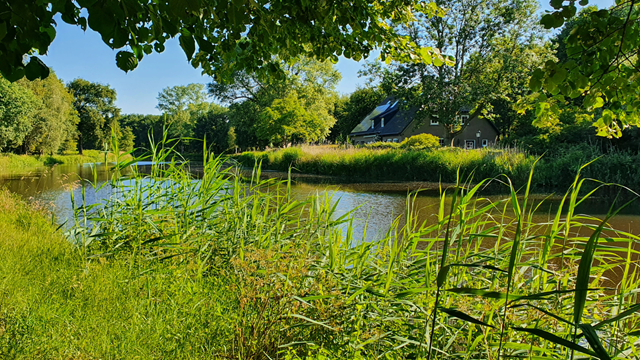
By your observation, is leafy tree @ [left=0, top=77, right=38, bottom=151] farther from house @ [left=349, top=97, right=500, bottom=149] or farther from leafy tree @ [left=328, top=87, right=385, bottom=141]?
leafy tree @ [left=328, top=87, right=385, bottom=141]

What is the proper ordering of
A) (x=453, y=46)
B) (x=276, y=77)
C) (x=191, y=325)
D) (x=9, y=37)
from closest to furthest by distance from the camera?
(x=9, y=37), (x=191, y=325), (x=276, y=77), (x=453, y=46)

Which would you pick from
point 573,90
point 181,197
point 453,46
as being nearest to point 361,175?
point 453,46

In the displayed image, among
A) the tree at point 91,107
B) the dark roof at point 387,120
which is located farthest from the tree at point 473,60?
the tree at point 91,107

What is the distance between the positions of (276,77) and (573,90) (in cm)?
252

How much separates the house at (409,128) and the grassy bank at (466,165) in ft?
50.6

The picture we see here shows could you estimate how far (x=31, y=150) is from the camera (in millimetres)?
34031

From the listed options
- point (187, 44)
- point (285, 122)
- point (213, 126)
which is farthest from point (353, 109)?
point (187, 44)

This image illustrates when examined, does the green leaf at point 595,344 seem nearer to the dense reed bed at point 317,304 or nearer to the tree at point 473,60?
the dense reed bed at point 317,304

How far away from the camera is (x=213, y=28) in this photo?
3.45 metres

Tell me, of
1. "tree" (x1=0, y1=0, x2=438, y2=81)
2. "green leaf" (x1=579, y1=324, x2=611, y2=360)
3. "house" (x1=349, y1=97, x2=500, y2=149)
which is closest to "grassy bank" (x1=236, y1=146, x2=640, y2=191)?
"tree" (x1=0, y1=0, x2=438, y2=81)

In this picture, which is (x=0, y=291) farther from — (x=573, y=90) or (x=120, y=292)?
(x=573, y=90)

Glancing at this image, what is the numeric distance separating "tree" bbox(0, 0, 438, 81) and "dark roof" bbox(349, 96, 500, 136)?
3303 cm

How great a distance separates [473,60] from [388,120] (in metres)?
17.2

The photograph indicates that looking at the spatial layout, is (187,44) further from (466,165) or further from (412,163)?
(412,163)
